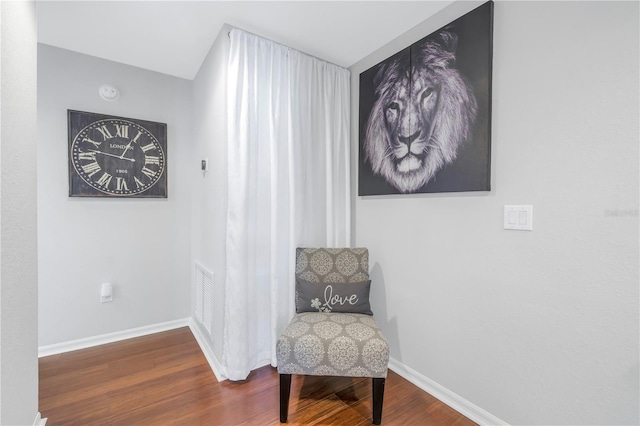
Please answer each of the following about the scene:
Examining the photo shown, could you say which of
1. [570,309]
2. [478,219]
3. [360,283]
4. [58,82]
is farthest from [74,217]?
[570,309]

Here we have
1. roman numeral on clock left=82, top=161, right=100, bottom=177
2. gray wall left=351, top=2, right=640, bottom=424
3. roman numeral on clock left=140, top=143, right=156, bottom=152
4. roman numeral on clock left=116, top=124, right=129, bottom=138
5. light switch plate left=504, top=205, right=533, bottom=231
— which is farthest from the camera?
roman numeral on clock left=140, top=143, right=156, bottom=152

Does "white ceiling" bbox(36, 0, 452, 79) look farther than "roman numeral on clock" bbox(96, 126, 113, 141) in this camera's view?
No

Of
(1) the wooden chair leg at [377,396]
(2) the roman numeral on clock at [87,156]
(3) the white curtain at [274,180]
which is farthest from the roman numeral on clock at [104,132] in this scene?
(1) the wooden chair leg at [377,396]

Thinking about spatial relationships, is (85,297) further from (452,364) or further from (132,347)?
(452,364)

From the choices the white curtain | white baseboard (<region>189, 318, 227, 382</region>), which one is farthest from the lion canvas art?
white baseboard (<region>189, 318, 227, 382</region>)

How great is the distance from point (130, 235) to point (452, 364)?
9.42 feet

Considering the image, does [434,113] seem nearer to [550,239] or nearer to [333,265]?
[550,239]

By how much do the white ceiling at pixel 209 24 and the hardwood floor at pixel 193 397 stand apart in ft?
8.24

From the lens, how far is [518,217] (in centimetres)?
143

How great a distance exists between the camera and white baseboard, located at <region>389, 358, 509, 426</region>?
1.56 meters

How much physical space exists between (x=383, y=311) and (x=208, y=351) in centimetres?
148

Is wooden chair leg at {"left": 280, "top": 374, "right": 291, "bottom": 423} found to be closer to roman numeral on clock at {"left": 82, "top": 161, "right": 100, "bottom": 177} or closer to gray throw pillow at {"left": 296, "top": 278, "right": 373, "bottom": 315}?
gray throw pillow at {"left": 296, "top": 278, "right": 373, "bottom": 315}

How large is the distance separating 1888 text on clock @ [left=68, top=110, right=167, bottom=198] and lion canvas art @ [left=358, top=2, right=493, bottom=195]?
2007 millimetres

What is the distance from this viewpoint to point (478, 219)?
161 centimetres
